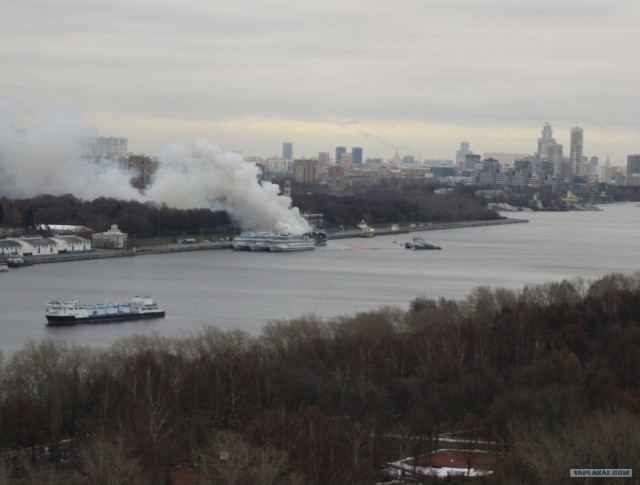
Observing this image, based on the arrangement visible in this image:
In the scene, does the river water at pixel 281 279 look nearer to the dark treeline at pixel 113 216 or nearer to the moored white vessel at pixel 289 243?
the moored white vessel at pixel 289 243

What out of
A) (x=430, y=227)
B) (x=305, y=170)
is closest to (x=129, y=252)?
(x=430, y=227)

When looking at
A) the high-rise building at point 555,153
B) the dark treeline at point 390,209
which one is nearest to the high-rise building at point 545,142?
the high-rise building at point 555,153

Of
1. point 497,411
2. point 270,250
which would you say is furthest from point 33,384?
point 270,250

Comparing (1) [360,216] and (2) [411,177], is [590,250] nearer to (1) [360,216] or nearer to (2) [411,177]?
(1) [360,216]

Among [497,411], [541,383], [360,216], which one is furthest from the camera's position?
[360,216]

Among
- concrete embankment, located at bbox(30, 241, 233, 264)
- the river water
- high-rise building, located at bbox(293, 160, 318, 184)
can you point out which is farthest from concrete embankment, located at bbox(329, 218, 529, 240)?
high-rise building, located at bbox(293, 160, 318, 184)

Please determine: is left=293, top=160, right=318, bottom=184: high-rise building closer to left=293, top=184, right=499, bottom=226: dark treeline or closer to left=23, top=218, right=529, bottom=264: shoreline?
left=293, top=184, right=499, bottom=226: dark treeline

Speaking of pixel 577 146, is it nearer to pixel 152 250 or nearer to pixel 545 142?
pixel 545 142
